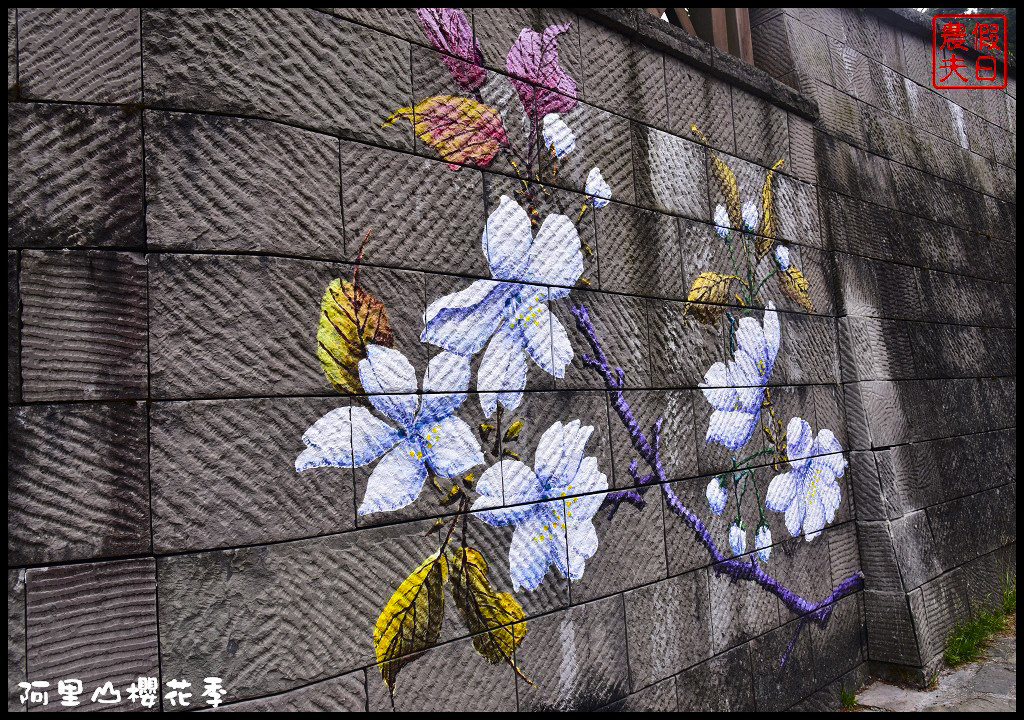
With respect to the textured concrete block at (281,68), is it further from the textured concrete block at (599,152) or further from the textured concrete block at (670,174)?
the textured concrete block at (670,174)

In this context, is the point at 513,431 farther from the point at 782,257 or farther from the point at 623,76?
the point at 782,257

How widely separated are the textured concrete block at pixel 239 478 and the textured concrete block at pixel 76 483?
0.05 metres

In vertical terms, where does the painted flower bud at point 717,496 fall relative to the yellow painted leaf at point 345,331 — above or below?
below

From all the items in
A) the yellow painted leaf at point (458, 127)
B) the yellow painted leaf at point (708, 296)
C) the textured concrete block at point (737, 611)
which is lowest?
the textured concrete block at point (737, 611)

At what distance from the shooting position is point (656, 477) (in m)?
2.77

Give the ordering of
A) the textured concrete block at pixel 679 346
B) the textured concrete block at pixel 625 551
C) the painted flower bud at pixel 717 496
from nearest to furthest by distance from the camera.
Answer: the textured concrete block at pixel 625 551, the textured concrete block at pixel 679 346, the painted flower bud at pixel 717 496

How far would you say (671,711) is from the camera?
267 cm

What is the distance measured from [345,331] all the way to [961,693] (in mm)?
3226

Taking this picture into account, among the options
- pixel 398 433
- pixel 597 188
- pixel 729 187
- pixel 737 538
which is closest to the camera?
pixel 398 433

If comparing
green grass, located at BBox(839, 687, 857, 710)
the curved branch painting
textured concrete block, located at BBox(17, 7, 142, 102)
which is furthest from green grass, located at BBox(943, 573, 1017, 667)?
textured concrete block, located at BBox(17, 7, 142, 102)

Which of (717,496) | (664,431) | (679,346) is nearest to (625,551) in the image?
(664,431)

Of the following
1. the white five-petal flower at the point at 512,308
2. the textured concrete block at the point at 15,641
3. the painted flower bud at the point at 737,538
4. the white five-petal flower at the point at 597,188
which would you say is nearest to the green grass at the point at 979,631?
the painted flower bud at the point at 737,538

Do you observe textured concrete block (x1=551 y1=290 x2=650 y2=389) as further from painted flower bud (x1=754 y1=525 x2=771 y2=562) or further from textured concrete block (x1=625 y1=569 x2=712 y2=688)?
painted flower bud (x1=754 y1=525 x2=771 y2=562)

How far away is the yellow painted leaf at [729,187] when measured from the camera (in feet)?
10.8
